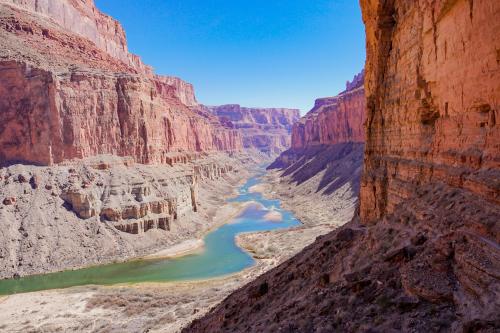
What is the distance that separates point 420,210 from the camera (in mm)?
12055

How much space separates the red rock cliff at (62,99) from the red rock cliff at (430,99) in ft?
160

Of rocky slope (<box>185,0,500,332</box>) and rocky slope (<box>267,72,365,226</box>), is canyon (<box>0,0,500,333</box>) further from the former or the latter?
rocky slope (<box>267,72,365,226</box>)

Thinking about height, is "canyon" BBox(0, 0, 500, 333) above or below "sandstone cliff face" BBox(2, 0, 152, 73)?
below

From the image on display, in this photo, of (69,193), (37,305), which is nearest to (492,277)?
(37,305)

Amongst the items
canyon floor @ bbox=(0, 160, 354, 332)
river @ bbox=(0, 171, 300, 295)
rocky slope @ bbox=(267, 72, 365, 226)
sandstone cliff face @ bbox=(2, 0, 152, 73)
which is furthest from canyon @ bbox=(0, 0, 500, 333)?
river @ bbox=(0, 171, 300, 295)

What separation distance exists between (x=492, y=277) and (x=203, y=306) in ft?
82.0

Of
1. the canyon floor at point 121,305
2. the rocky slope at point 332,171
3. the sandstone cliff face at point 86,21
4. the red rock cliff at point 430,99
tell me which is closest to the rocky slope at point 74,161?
the sandstone cliff face at point 86,21

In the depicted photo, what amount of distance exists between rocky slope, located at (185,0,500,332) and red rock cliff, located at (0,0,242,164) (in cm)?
4617

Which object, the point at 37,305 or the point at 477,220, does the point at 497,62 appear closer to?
the point at 477,220

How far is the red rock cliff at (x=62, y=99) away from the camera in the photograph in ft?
172

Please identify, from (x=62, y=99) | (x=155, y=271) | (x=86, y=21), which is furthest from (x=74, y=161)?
(x=86, y=21)

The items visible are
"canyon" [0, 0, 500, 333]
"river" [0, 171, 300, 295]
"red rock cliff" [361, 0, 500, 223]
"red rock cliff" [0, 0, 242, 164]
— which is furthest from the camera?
"red rock cliff" [0, 0, 242, 164]

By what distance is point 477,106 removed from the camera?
422 inches

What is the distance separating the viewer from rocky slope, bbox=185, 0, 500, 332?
7910 mm
